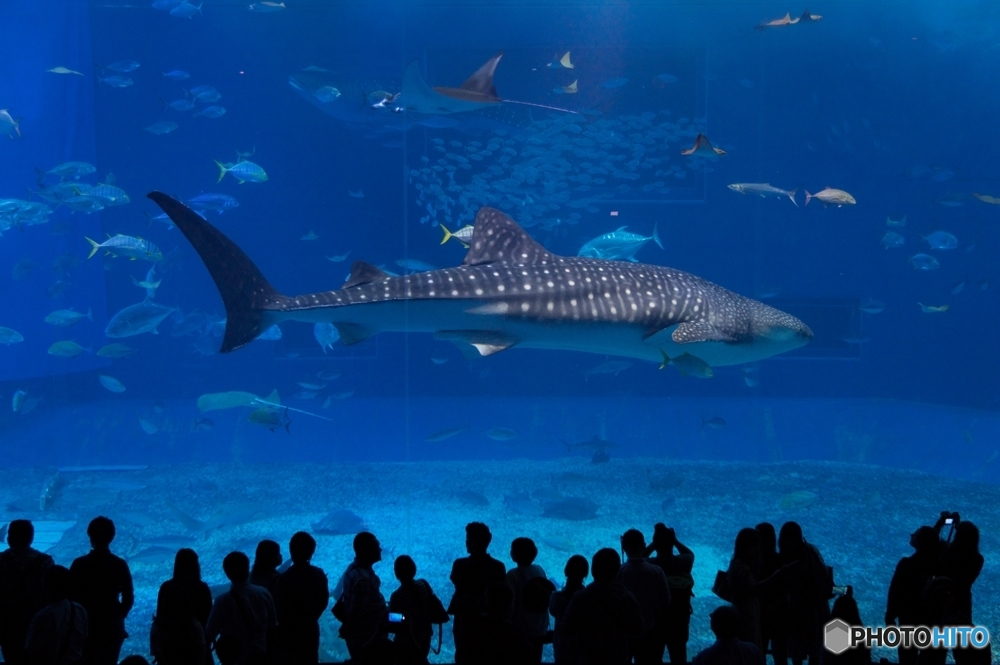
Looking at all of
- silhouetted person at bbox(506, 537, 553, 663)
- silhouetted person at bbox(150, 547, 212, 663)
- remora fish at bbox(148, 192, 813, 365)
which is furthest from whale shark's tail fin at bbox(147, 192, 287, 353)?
silhouetted person at bbox(506, 537, 553, 663)

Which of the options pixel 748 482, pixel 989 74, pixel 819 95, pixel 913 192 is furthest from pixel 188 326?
pixel 989 74

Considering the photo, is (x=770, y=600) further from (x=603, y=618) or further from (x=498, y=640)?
(x=498, y=640)

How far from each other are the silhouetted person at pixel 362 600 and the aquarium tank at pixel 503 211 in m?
7.69

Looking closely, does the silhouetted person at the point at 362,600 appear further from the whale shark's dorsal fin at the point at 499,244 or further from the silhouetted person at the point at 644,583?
the whale shark's dorsal fin at the point at 499,244

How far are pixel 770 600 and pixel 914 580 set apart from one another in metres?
0.64

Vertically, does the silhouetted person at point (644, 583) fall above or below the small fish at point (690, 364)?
below

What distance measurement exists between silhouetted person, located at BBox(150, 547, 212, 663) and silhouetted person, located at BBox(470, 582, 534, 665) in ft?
3.42

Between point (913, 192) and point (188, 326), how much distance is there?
719 inches

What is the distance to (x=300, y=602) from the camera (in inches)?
109

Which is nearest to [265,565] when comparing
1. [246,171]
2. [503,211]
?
[246,171]

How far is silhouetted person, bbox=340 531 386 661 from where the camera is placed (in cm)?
271

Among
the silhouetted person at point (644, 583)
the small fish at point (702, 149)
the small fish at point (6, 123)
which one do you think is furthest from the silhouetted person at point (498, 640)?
the small fish at point (6, 123)

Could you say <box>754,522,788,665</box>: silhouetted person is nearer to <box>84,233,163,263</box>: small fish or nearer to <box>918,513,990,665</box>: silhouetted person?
<box>918,513,990,665</box>: silhouetted person

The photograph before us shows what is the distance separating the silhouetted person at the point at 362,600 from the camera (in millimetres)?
2705
